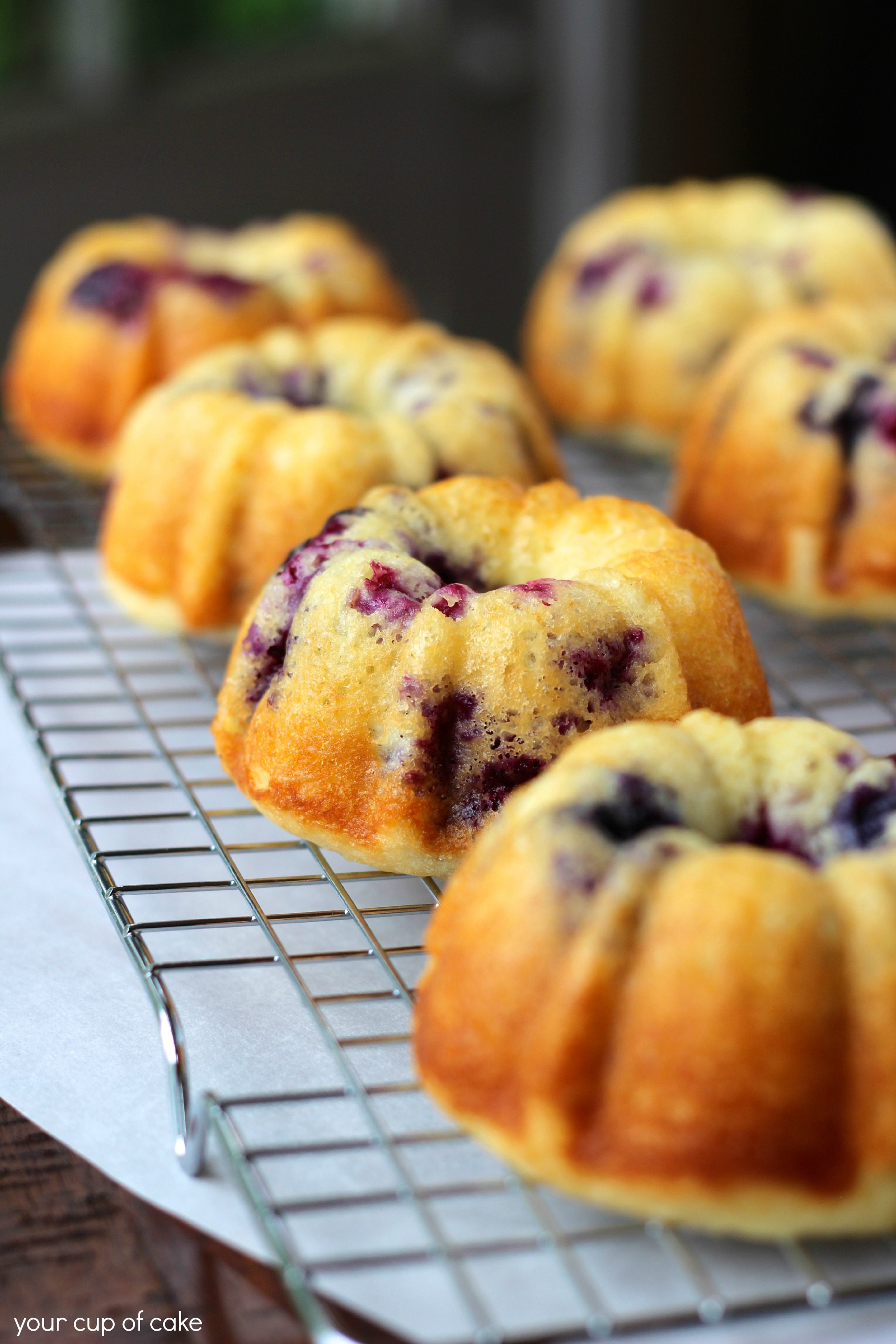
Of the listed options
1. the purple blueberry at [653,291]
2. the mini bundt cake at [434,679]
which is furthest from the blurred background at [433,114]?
the mini bundt cake at [434,679]

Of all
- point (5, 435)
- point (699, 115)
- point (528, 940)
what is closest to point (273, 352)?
point (5, 435)

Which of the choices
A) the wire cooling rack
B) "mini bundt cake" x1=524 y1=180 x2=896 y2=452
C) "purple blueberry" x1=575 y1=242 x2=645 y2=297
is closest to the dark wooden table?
the wire cooling rack

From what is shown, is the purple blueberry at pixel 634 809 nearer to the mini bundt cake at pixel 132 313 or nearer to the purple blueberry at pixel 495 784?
the purple blueberry at pixel 495 784

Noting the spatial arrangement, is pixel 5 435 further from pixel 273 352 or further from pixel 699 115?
pixel 699 115

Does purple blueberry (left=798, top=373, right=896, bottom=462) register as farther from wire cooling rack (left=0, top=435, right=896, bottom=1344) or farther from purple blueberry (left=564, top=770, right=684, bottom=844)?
purple blueberry (left=564, top=770, right=684, bottom=844)

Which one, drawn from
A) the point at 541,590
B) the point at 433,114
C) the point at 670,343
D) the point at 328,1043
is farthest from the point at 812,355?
the point at 433,114
